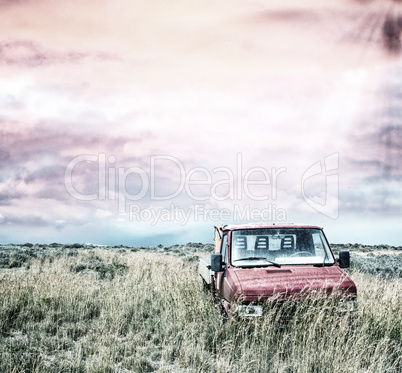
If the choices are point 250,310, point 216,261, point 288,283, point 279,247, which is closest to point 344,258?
point 279,247

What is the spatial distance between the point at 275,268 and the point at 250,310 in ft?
2.97

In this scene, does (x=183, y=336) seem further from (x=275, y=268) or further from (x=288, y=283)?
(x=288, y=283)

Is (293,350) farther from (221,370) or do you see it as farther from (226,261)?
(226,261)

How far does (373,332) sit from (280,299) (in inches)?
70.5

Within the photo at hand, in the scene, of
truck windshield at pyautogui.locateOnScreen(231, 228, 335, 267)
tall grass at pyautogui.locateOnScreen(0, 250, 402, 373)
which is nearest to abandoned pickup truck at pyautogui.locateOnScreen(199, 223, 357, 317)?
truck windshield at pyautogui.locateOnScreen(231, 228, 335, 267)

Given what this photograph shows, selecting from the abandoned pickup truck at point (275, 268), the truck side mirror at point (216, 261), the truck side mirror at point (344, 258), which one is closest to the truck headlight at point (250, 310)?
the abandoned pickup truck at point (275, 268)

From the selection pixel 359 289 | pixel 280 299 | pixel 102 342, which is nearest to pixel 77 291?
pixel 102 342

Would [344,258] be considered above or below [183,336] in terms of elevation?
above

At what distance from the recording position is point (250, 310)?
5500mm

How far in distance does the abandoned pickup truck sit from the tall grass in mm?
273

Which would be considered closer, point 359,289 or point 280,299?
point 280,299

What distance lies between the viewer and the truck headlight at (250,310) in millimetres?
5457

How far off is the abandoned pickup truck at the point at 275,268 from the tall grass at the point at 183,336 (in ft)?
0.90

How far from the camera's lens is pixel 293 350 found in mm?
5258
